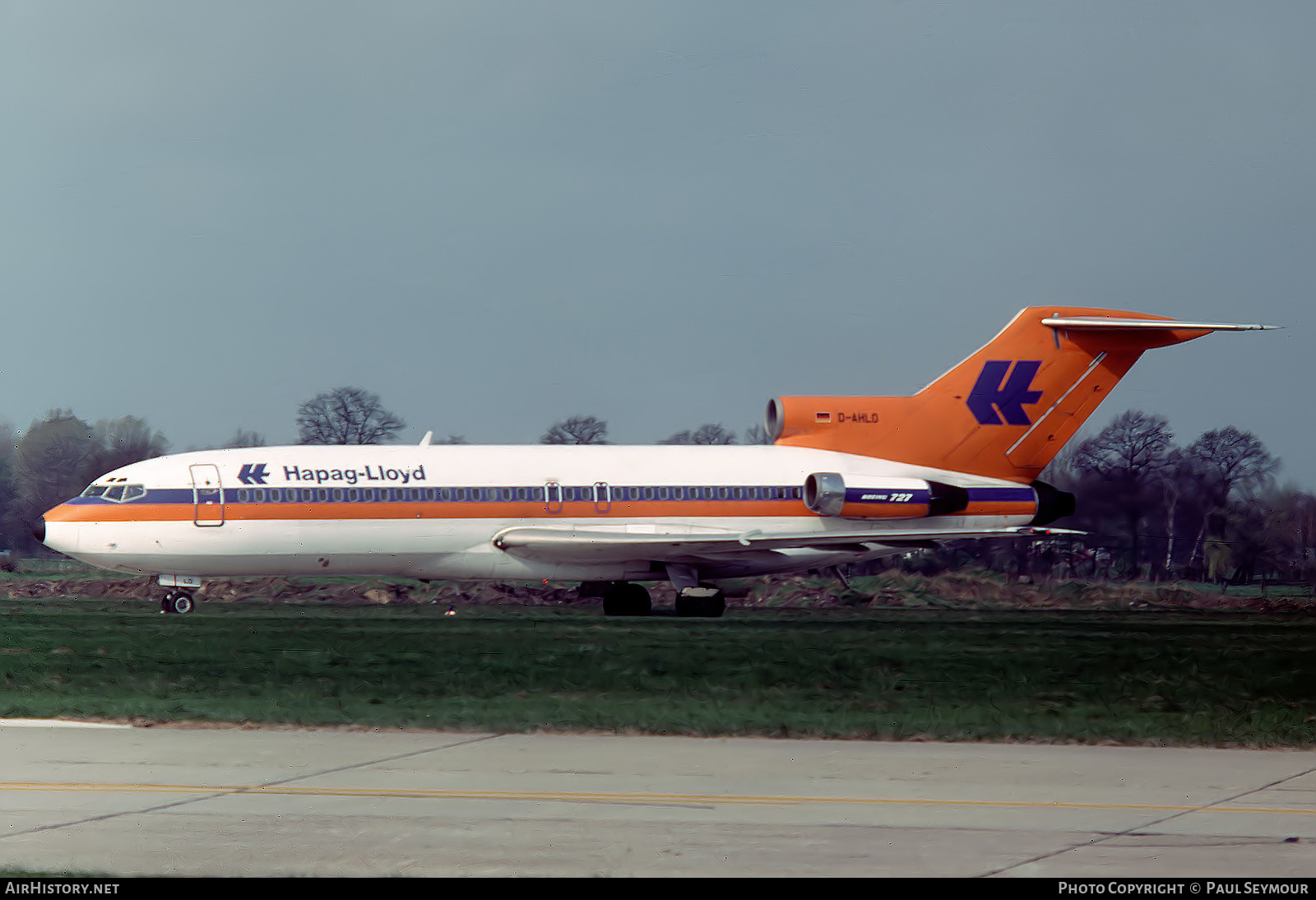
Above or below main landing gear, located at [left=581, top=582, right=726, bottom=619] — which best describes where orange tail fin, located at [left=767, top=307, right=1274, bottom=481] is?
above

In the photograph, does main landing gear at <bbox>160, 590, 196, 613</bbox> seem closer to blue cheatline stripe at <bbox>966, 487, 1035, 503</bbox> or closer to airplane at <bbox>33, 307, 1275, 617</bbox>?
airplane at <bbox>33, 307, 1275, 617</bbox>

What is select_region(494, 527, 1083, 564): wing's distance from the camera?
32.2 m

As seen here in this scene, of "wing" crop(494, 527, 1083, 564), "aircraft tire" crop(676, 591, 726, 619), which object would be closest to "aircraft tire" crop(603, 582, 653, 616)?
"aircraft tire" crop(676, 591, 726, 619)

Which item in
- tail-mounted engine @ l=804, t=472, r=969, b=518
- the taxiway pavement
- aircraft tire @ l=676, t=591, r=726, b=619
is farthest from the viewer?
tail-mounted engine @ l=804, t=472, r=969, b=518

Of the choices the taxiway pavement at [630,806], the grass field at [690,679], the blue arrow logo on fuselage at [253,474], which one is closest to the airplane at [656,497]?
the blue arrow logo on fuselage at [253,474]

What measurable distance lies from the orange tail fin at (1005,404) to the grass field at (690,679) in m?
11.2

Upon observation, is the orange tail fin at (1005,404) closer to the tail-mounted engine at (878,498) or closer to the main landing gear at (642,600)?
the tail-mounted engine at (878,498)

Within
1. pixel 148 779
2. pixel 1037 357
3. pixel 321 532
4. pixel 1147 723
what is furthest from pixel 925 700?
pixel 1037 357

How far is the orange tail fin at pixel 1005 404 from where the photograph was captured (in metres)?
35.9

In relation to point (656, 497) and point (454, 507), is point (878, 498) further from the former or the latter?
point (454, 507)

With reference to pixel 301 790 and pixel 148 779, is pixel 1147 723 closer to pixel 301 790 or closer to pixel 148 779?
pixel 301 790

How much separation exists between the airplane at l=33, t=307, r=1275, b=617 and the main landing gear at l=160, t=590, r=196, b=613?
69 mm

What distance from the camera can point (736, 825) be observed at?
8.75 m

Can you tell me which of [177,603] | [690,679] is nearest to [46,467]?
[177,603]
